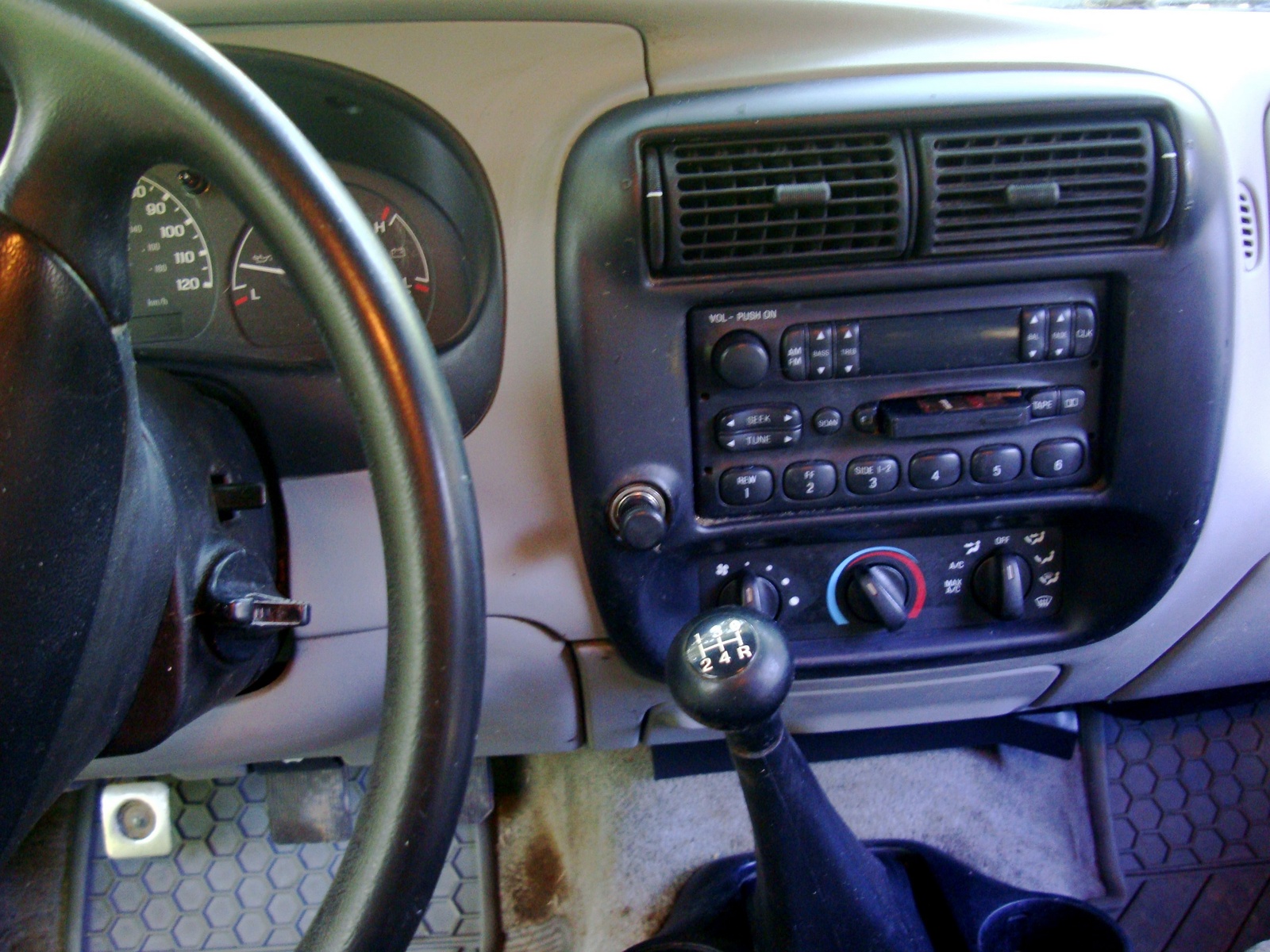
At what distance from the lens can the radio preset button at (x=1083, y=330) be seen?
29.9 inches

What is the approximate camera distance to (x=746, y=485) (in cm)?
77

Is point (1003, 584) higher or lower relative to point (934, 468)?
lower

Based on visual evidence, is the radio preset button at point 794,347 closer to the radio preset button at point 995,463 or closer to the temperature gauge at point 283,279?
the radio preset button at point 995,463

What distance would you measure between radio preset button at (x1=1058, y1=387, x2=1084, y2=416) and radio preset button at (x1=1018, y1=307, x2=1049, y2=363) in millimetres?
43

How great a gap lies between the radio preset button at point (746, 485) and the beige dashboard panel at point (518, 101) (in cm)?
15

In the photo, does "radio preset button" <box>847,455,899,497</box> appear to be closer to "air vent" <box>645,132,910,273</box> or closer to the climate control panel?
the climate control panel

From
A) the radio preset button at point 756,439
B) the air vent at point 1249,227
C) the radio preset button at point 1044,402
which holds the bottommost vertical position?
the radio preset button at point 756,439

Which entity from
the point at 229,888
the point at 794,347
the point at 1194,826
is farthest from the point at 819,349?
the point at 229,888

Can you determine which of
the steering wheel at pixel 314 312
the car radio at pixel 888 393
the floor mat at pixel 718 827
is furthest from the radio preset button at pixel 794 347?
the floor mat at pixel 718 827

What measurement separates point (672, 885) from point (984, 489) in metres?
0.63

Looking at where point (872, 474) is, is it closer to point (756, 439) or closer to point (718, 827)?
point (756, 439)

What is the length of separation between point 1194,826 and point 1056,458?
638 millimetres

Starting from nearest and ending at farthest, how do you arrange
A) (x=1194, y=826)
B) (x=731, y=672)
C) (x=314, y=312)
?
(x=314, y=312) → (x=731, y=672) → (x=1194, y=826)

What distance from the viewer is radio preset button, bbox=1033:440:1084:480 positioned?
0.79 meters
